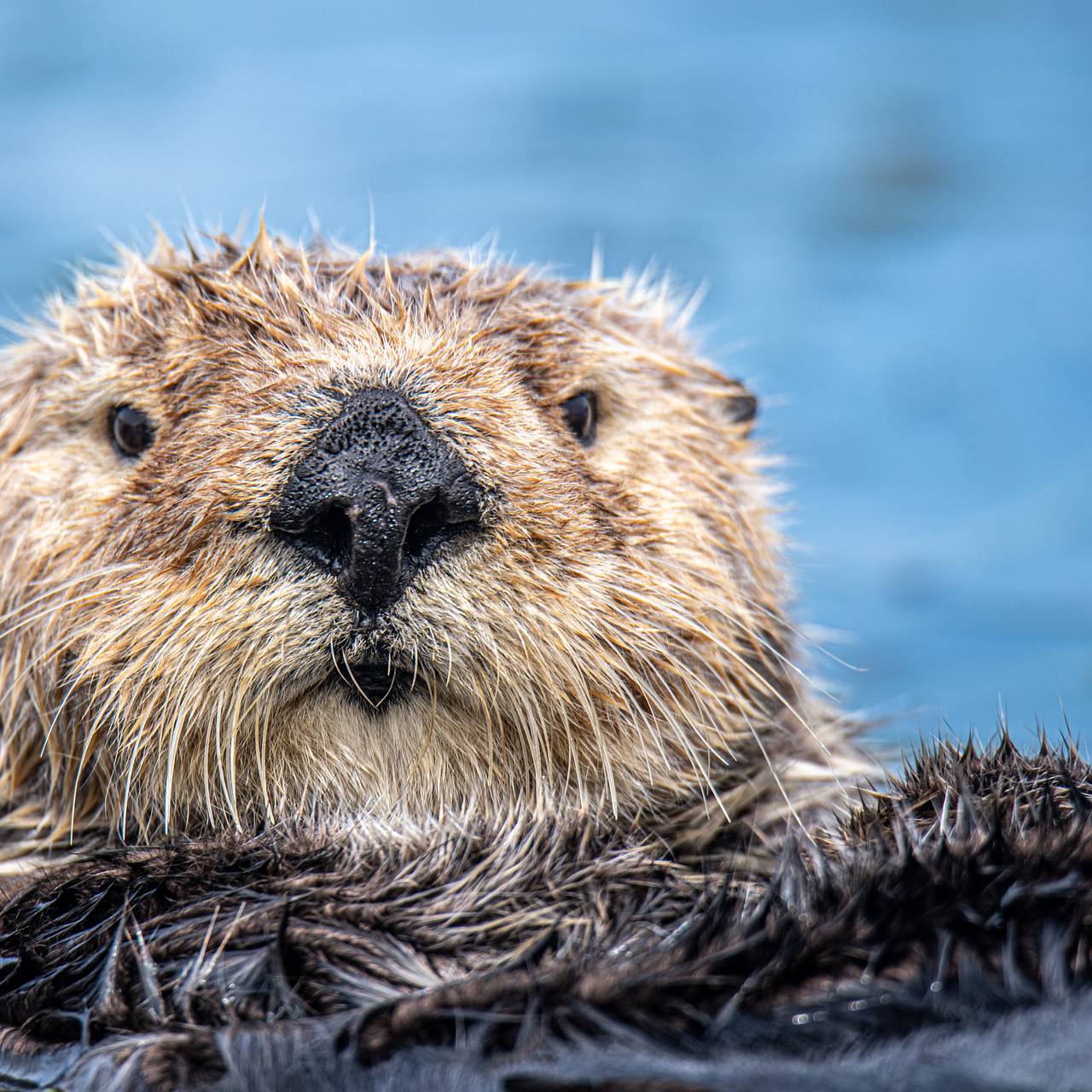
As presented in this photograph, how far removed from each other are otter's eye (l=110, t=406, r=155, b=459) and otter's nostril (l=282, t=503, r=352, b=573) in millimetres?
537

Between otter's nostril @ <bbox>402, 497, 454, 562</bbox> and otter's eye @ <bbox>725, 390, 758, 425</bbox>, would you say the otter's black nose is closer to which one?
otter's nostril @ <bbox>402, 497, 454, 562</bbox>

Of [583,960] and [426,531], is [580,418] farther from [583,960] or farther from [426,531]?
[583,960]

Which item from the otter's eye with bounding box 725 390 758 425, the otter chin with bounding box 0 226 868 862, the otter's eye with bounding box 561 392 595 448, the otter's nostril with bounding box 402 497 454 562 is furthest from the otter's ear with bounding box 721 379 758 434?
the otter's nostril with bounding box 402 497 454 562

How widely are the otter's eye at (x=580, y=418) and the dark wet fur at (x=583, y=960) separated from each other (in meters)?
0.71

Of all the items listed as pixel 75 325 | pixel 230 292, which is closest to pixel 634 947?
pixel 230 292

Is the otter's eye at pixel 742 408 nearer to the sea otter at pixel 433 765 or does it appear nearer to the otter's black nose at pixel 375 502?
the sea otter at pixel 433 765

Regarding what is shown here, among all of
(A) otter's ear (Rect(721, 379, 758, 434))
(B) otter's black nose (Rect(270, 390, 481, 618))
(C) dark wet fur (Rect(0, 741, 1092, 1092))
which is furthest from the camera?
(A) otter's ear (Rect(721, 379, 758, 434))

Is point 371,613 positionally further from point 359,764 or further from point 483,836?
point 483,836

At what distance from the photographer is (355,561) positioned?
1739mm

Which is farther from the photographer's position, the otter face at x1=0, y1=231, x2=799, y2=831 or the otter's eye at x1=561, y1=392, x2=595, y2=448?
the otter's eye at x1=561, y1=392, x2=595, y2=448

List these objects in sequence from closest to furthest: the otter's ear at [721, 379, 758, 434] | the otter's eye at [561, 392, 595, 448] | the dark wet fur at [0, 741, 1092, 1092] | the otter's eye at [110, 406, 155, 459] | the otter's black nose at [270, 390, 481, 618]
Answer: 1. the dark wet fur at [0, 741, 1092, 1092]
2. the otter's black nose at [270, 390, 481, 618]
3. the otter's eye at [110, 406, 155, 459]
4. the otter's eye at [561, 392, 595, 448]
5. the otter's ear at [721, 379, 758, 434]

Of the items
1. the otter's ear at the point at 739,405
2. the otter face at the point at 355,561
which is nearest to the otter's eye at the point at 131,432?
the otter face at the point at 355,561

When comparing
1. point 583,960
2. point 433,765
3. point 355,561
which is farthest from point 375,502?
point 583,960

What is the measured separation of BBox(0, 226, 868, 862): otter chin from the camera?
1.81 metres
